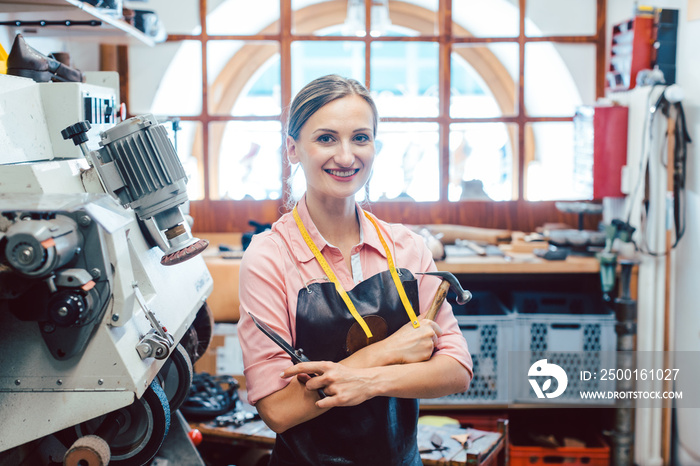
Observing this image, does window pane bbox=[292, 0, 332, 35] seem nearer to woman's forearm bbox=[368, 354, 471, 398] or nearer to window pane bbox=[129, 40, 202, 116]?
window pane bbox=[129, 40, 202, 116]

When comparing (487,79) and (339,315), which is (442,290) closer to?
(339,315)

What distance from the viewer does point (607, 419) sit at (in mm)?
3357

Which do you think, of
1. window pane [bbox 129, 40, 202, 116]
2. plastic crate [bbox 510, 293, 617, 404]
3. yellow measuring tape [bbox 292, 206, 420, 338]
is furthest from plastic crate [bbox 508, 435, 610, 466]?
window pane [bbox 129, 40, 202, 116]

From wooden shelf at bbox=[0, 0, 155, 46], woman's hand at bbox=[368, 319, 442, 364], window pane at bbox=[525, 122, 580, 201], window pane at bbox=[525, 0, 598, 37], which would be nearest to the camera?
woman's hand at bbox=[368, 319, 442, 364]

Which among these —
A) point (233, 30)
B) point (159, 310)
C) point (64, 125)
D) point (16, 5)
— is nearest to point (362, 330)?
point (159, 310)

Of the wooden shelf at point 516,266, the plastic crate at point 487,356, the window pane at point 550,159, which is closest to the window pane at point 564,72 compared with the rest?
the window pane at point 550,159

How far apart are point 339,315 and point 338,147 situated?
365mm

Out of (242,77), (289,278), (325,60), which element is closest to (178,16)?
(242,77)

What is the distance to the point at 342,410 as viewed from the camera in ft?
4.83

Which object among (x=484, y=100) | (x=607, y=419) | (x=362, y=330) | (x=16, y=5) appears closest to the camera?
(x=362, y=330)

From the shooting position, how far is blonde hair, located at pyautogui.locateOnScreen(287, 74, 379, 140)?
1461mm

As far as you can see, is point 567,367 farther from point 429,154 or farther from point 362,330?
point 362,330

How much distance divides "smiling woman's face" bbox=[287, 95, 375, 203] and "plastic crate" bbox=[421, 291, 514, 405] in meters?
1.81

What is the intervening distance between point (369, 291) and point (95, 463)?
2.13ft
